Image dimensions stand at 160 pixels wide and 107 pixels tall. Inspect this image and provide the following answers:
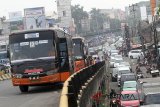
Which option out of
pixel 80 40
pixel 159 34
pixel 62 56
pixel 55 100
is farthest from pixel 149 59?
pixel 55 100

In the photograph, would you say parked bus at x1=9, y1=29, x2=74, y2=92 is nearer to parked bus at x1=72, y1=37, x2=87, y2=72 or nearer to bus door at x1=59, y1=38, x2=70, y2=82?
bus door at x1=59, y1=38, x2=70, y2=82

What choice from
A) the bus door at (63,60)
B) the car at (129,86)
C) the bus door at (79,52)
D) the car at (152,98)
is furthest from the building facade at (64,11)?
the car at (152,98)

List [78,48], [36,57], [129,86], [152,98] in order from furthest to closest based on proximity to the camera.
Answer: [78,48]
[129,86]
[36,57]
[152,98]

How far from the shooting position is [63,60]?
2395cm

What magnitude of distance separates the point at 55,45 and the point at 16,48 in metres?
1.62

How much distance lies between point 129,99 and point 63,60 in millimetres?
11086

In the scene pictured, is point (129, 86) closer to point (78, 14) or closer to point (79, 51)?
point (79, 51)

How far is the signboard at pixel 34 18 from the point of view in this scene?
93.8m

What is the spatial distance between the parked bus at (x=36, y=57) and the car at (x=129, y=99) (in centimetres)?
1053

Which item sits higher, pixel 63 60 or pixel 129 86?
pixel 63 60

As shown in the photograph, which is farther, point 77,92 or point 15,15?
point 15,15

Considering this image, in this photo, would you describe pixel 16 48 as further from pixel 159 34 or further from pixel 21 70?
pixel 159 34

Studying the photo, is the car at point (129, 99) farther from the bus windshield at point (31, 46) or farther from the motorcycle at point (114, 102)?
the bus windshield at point (31, 46)

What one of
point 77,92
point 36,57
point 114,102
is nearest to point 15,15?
point 114,102
